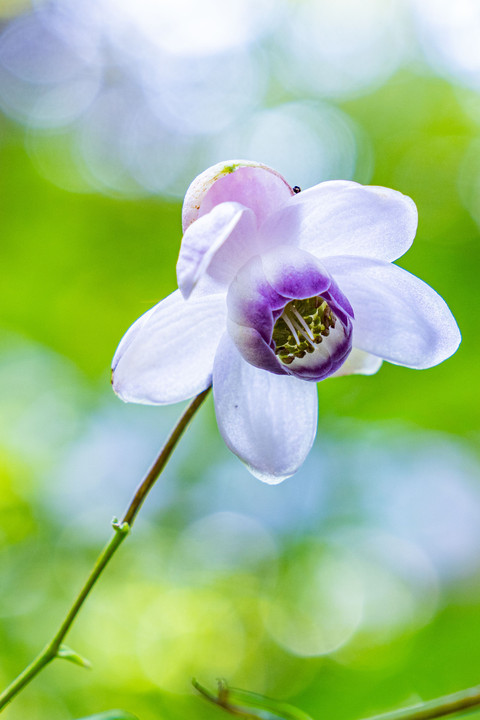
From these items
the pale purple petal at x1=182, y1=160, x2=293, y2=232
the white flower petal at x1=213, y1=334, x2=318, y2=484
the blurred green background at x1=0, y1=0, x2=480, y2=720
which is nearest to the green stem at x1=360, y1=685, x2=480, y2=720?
the white flower petal at x1=213, y1=334, x2=318, y2=484

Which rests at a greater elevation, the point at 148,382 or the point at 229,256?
the point at 229,256

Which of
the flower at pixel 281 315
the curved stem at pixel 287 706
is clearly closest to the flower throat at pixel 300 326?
the flower at pixel 281 315

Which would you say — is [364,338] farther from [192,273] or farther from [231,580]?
[231,580]

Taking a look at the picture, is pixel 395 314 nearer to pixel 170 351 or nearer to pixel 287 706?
pixel 170 351

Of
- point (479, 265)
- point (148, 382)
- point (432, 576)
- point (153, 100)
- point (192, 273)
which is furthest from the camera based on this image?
point (153, 100)

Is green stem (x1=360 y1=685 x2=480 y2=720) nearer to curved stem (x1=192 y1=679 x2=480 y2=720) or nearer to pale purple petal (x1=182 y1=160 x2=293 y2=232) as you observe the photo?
curved stem (x1=192 y1=679 x2=480 y2=720)

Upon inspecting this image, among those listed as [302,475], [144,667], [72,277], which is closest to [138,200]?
[72,277]

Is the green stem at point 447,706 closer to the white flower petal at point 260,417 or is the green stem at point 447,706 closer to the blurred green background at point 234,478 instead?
the white flower petal at point 260,417
